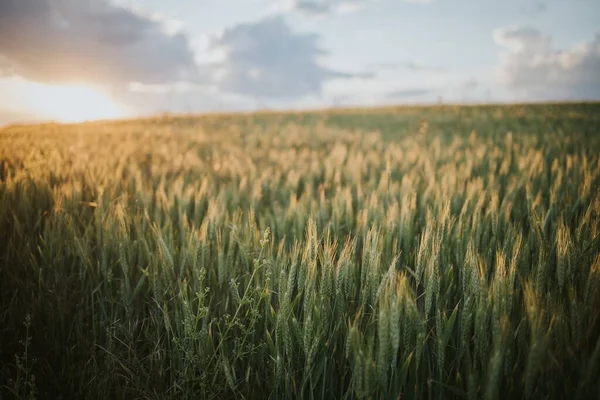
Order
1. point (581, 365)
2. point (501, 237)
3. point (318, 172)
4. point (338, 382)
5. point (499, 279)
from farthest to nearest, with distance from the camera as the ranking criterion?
point (318, 172) → point (501, 237) → point (338, 382) → point (499, 279) → point (581, 365)

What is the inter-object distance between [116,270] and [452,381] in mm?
1564

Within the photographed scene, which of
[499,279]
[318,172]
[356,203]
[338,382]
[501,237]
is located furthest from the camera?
[318,172]

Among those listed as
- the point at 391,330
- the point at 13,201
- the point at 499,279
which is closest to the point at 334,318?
the point at 391,330

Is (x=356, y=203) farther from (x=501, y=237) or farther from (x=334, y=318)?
(x=334, y=318)

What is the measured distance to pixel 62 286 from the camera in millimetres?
1627

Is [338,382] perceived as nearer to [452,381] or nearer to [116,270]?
[452,381]

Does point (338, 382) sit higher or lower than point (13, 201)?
lower

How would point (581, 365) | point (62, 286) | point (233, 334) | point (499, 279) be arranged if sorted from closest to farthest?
point (581, 365) < point (499, 279) < point (233, 334) < point (62, 286)

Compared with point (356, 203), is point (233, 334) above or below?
below

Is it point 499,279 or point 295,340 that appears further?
point 295,340

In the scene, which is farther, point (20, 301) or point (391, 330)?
point (20, 301)

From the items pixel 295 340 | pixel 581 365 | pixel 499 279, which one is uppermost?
pixel 499 279

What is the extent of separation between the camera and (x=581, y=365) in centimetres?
83

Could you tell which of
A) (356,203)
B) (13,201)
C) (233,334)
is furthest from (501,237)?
(13,201)
